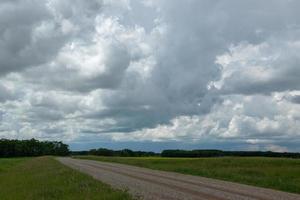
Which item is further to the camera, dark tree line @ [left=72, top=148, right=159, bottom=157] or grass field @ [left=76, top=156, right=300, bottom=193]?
dark tree line @ [left=72, top=148, right=159, bottom=157]

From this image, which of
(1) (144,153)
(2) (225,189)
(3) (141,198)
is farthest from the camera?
(1) (144,153)

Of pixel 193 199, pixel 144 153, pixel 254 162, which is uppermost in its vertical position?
pixel 144 153

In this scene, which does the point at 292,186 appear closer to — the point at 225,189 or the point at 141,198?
the point at 225,189

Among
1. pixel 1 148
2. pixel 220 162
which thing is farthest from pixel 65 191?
pixel 1 148

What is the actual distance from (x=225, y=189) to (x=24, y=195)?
31.7 feet

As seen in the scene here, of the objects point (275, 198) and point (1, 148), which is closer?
point (275, 198)

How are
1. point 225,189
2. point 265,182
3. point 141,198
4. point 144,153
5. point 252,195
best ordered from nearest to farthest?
1. point 141,198
2. point 252,195
3. point 225,189
4. point 265,182
5. point 144,153

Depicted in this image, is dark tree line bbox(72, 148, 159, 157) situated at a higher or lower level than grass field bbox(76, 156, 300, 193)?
higher

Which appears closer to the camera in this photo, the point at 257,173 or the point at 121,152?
the point at 257,173

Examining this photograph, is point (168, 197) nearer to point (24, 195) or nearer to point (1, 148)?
point (24, 195)

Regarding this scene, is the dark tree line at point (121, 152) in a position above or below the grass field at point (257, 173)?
above

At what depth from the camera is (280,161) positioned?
62.3m

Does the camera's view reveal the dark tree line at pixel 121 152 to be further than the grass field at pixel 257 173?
Yes

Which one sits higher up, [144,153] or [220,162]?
[144,153]
